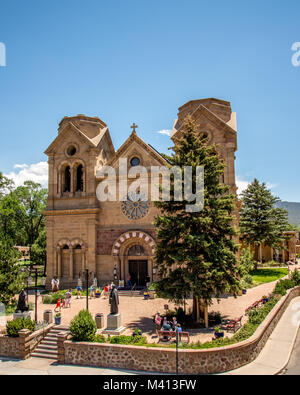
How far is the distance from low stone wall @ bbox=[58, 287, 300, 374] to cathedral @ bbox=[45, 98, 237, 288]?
49.3ft

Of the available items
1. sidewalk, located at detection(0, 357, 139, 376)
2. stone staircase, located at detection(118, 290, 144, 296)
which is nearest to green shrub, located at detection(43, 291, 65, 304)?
stone staircase, located at detection(118, 290, 144, 296)

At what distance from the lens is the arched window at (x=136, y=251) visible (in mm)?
31197

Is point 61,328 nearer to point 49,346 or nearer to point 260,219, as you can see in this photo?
point 49,346

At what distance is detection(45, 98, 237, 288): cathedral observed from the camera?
102ft

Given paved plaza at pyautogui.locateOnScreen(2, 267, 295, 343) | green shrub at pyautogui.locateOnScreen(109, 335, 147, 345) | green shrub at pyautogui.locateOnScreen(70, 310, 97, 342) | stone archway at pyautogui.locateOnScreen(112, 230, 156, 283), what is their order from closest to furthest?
green shrub at pyautogui.locateOnScreen(109, 335, 147, 345) < green shrub at pyautogui.locateOnScreen(70, 310, 97, 342) < paved plaza at pyautogui.locateOnScreen(2, 267, 295, 343) < stone archway at pyautogui.locateOnScreen(112, 230, 156, 283)

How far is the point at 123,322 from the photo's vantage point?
20.1 metres

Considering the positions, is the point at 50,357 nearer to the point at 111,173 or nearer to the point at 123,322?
the point at 123,322

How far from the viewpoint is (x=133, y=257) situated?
31.4m

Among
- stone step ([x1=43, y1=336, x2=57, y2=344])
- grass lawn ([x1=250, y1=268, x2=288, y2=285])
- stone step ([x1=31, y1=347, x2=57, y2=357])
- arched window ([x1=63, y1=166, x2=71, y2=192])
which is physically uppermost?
arched window ([x1=63, y1=166, x2=71, y2=192])

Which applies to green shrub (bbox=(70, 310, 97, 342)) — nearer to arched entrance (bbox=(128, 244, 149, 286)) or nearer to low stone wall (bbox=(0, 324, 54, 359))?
low stone wall (bbox=(0, 324, 54, 359))

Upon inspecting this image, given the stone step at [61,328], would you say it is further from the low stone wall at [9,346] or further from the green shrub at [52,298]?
the green shrub at [52,298]

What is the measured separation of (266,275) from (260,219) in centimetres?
803

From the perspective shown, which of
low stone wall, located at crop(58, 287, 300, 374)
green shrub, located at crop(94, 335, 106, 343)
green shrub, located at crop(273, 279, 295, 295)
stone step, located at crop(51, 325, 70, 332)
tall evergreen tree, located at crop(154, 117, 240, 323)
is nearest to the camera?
low stone wall, located at crop(58, 287, 300, 374)
